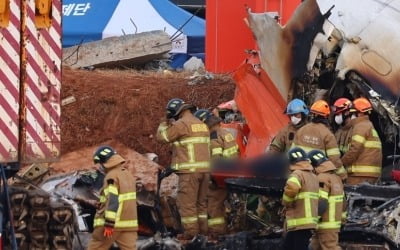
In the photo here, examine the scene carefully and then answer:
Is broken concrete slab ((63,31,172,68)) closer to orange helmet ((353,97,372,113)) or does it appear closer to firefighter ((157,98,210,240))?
firefighter ((157,98,210,240))

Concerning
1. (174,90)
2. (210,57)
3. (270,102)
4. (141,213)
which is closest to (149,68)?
(210,57)

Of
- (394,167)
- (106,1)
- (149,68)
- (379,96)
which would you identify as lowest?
(394,167)

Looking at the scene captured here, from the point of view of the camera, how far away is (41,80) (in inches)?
296

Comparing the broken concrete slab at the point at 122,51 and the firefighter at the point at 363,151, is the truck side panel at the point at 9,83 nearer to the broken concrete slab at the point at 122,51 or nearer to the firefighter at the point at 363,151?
the firefighter at the point at 363,151

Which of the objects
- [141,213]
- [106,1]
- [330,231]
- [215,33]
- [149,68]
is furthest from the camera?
[106,1]

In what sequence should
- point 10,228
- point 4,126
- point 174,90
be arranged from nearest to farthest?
point 4,126 → point 10,228 → point 174,90

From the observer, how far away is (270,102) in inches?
519

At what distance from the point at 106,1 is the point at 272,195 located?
529 inches

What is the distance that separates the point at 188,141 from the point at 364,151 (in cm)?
210

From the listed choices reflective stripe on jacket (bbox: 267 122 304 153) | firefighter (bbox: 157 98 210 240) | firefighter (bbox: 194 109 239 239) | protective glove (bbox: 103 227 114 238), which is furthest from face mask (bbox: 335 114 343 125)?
protective glove (bbox: 103 227 114 238)

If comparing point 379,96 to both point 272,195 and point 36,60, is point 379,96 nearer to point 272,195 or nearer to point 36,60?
point 272,195

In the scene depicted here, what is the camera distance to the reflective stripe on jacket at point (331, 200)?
10.2 metres

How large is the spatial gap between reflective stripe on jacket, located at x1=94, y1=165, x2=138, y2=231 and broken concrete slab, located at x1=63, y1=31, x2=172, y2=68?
26.2ft

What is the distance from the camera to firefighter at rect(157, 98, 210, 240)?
1191cm
